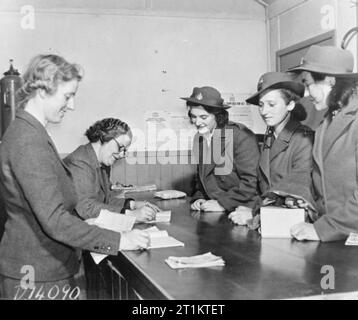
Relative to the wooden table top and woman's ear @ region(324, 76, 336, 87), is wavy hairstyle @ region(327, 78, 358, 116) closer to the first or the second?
woman's ear @ region(324, 76, 336, 87)

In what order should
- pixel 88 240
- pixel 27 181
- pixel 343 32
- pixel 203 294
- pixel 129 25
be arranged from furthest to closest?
pixel 129 25 → pixel 343 32 → pixel 88 240 → pixel 27 181 → pixel 203 294

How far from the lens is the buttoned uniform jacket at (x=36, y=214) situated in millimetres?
1506

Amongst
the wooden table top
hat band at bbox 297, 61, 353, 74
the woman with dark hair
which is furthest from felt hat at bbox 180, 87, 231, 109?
the wooden table top

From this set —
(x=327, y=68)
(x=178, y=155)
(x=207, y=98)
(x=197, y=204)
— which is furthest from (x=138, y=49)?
(x=327, y=68)

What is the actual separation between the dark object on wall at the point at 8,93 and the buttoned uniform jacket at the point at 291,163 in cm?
229

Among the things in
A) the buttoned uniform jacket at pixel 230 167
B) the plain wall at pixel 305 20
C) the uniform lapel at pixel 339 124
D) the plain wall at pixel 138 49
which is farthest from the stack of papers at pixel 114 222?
the plain wall at pixel 138 49

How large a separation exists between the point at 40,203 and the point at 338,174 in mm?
1163

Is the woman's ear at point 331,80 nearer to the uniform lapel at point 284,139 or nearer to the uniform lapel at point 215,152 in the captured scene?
the uniform lapel at point 284,139

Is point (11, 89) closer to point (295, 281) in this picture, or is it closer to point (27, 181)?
point (27, 181)

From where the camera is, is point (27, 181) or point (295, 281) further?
point (27, 181)

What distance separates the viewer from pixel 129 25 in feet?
14.6

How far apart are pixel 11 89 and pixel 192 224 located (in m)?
2.31

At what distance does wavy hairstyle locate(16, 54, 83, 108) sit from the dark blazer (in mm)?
886

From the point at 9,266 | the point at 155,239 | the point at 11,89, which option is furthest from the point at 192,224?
the point at 11,89
